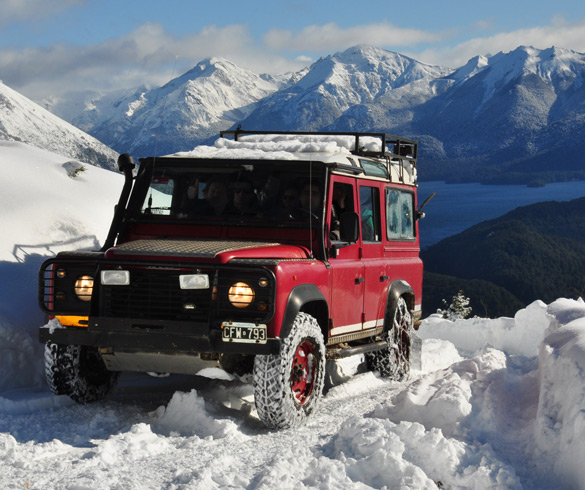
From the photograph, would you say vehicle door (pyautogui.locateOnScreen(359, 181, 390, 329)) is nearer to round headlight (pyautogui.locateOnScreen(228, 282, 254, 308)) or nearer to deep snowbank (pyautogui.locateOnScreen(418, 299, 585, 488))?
deep snowbank (pyautogui.locateOnScreen(418, 299, 585, 488))

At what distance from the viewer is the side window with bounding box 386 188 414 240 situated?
29.0 ft

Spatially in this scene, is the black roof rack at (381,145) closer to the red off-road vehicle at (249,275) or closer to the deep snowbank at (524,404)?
the red off-road vehicle at (249,275)

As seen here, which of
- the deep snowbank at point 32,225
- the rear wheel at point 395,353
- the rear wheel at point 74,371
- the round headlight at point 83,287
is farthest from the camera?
the rear wheel at point 395,353

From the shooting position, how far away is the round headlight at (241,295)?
5793 millimetres

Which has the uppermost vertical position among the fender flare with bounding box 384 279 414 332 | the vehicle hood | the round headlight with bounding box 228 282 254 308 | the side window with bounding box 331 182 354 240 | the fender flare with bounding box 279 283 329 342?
the side window with bounding box 331 182 354 240

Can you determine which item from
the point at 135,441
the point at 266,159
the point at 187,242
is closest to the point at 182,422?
the point at 135,441

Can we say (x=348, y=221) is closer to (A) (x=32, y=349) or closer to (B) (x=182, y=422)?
(B) (x=182, y=422)

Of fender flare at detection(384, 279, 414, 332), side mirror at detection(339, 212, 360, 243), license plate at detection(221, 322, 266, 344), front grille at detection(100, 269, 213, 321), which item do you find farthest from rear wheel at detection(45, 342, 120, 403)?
fender flare at detection(384, 279, 414, 332)

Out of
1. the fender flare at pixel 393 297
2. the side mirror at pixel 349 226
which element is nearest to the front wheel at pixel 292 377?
the side mirror at pixel 349 226

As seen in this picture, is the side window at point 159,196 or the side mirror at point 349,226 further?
the side window at point 159,196

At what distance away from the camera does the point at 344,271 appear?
7223 mm

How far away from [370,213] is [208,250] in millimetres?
2651

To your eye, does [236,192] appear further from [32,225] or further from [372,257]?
[32,225]

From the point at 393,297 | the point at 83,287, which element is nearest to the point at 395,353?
the point at 393,297
